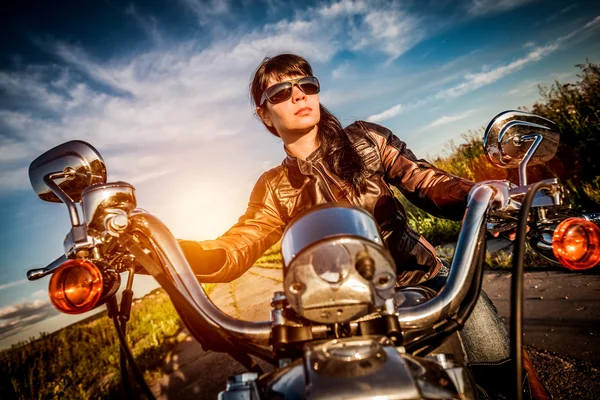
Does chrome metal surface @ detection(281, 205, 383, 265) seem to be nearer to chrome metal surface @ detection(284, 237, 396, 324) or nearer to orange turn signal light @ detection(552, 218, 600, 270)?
chrome metal surface @ detection(284, 237, 396, 324)

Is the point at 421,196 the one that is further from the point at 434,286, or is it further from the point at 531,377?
the point at 531,377

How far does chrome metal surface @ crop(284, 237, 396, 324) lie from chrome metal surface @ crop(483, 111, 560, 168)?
82 centimetres

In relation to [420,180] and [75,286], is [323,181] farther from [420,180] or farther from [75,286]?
[75,286]

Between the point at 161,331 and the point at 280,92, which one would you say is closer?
the point at 280,92

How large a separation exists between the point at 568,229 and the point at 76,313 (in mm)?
1365

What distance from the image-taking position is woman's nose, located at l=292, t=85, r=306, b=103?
216 centimetres

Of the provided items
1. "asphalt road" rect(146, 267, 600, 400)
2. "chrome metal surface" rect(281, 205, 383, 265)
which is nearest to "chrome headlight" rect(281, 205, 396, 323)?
"chrome metal surface" rect(281, 205, 383, 265)

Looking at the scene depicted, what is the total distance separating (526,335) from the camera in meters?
2.51

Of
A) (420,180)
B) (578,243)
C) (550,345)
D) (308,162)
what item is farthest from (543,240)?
(550,345)

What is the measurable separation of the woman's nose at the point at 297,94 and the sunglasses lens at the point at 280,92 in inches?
1.1

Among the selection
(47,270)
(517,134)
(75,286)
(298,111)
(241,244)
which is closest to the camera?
(75,286)

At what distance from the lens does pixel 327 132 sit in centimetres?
237

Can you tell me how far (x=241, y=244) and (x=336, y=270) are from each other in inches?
51.5

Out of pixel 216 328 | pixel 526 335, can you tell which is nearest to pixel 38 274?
pixel 216 328
